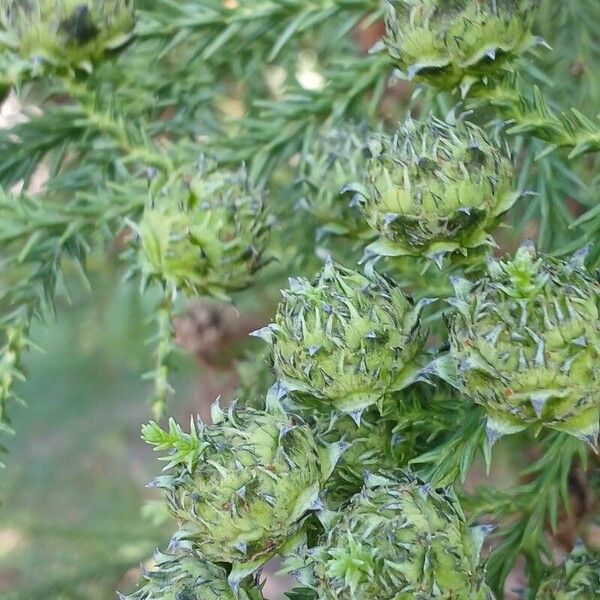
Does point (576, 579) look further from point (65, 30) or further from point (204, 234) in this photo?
point (65, 30)

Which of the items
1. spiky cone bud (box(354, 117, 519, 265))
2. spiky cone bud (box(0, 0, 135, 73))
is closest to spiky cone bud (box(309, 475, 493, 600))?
spiky cone bud (box(354, 117, 519, 265))

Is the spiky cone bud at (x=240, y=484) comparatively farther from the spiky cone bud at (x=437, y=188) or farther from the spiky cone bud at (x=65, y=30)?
the spiky cone bud at (x=65, y=30)

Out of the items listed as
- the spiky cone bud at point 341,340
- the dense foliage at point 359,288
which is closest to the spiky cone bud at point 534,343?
the dense foliage at point 359,288

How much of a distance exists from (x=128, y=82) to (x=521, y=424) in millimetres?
1391

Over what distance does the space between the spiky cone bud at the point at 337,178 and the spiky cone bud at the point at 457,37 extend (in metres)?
0.34

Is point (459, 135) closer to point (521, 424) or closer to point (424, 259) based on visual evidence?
point (424, 259)

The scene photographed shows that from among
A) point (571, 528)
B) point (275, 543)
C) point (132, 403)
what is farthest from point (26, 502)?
point (275, 543)

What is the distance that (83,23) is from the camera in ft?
4.88

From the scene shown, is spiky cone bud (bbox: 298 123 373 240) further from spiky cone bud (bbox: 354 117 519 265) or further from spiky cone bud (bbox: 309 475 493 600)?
spiky cone bud (bbox: 309 475 493 600)

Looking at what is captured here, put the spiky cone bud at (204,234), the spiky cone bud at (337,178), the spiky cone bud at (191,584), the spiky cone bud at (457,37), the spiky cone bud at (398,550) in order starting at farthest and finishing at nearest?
the spiky cone bud at (337,178) < the spiky cone bud at (204,234) < the spiky cone bud at (457,37) < the spiky cone bud at (191,584) < the spiky cone bud at (398,550)

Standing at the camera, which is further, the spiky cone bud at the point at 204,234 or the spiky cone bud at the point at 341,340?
the spiky cone bud at the point at 204,234

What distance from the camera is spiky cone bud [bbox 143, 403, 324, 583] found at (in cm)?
99

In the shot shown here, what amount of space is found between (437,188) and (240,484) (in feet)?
1.59

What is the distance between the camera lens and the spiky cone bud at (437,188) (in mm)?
1125
